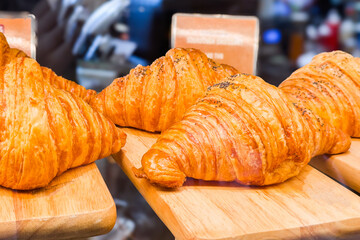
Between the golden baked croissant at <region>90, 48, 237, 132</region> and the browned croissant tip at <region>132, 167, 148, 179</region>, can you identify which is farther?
the golden baked croissant at <region>90, 48, 237, 132</region>

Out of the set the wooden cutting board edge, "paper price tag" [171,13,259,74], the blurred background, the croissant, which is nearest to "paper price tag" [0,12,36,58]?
the blurred background

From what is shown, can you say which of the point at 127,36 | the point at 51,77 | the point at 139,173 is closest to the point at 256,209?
the point at 139,173

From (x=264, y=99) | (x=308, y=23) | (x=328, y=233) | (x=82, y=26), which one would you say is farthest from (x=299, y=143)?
(x=82, y=26)

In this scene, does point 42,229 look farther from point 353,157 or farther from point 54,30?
point 353,157

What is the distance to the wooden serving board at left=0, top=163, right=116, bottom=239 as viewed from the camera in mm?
1123

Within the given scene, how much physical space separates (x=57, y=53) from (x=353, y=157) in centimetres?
115

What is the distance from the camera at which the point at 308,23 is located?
6.16 feet

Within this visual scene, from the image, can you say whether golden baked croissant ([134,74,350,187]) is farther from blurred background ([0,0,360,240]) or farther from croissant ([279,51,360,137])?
croissant ([279,51,360,137])

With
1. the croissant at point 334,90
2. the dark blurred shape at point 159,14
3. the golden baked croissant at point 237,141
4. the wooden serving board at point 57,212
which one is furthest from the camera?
the croissant at point 334,90

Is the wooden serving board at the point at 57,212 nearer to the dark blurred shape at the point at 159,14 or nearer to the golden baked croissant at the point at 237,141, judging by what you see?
the golden baked croissant at the point at 237,141

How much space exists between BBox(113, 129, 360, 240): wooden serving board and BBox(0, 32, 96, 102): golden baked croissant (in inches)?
14.9

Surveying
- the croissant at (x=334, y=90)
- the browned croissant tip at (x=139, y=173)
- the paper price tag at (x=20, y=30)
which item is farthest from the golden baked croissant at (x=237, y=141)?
the paper price tag at (x=20, y=30)

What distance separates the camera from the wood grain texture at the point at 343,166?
154cm

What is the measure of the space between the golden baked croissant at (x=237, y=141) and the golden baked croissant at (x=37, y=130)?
214mm
